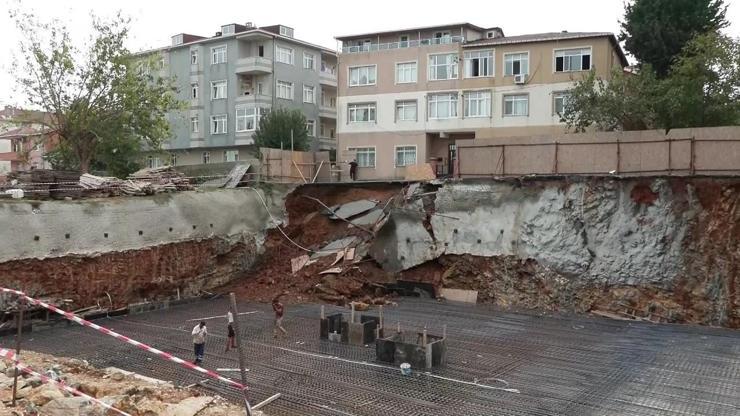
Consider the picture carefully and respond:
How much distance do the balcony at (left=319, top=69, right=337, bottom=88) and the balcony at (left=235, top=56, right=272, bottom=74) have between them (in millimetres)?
5548

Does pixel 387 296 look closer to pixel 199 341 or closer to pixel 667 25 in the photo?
pixel 199 341

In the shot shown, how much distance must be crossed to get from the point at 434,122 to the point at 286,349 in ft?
78.1

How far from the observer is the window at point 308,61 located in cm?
4234

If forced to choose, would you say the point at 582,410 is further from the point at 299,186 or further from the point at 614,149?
the point at 299,186

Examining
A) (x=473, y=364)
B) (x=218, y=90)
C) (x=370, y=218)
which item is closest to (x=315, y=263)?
(x=370, y=218)

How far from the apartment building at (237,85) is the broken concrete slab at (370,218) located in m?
19.4

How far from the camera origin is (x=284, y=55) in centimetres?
4053

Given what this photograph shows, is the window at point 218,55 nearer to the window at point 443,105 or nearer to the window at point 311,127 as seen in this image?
the window at point 311,127

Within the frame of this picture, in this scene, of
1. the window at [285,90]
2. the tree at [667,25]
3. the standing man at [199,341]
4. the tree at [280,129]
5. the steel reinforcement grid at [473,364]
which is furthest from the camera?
the window at [285,90]

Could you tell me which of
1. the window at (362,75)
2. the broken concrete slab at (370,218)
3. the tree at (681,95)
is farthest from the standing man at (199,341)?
the window at (362,75)

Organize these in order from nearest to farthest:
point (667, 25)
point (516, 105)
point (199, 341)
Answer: point (199, 341) → point (667, 25) → point (516, 105)

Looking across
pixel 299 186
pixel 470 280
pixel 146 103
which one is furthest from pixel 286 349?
pixel 146 103

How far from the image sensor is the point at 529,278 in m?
18.7

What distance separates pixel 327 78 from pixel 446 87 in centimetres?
1317
